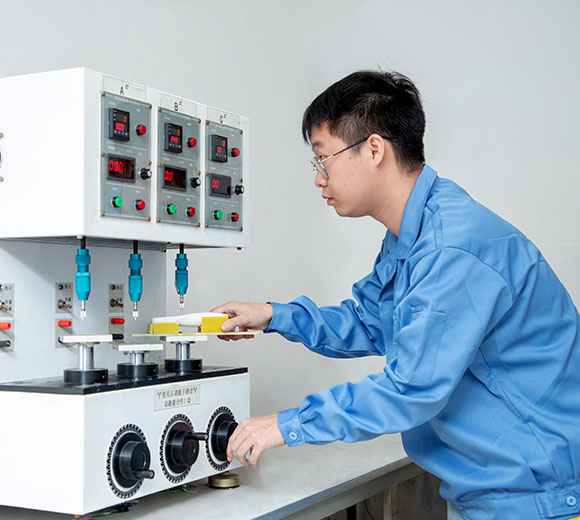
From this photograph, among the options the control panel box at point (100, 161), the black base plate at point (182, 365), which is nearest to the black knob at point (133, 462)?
the black base plate at point (182, 365)

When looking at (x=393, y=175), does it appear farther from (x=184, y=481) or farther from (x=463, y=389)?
(x=184, y=481)

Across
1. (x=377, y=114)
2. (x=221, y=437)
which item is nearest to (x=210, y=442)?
(x=221, y=437)

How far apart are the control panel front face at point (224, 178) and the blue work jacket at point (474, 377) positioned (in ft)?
1.56

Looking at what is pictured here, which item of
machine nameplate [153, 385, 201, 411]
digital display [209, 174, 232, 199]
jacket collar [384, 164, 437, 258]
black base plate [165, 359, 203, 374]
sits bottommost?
machine nameplate [153, 385, 201, 411]

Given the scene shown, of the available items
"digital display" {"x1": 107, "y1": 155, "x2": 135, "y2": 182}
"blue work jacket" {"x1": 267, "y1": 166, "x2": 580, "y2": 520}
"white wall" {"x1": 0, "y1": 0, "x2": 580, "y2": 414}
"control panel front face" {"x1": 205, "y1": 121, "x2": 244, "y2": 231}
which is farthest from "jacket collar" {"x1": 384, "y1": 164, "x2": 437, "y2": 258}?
"white wall" {"x1": 0, "y1": 0, "x2": 580, "y2": 414}

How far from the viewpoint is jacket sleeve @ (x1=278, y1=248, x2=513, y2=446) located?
1.19 m

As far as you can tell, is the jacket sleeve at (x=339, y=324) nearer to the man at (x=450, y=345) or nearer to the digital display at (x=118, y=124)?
the man at (x=450, y=345)

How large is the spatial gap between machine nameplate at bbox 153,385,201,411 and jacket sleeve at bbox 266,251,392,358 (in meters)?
0.32

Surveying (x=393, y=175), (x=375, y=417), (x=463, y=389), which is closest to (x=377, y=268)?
(x=393, y=175)

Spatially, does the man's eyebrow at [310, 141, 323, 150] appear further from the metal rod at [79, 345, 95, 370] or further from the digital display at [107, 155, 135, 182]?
the metal rod at [79, 345, 95, 370]

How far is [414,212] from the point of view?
141 cm

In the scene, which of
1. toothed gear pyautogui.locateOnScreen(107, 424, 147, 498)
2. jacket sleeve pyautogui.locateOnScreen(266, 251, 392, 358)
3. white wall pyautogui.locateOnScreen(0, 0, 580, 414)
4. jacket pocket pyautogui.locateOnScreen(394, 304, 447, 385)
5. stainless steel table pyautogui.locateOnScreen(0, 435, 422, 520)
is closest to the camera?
jacket pocket pyautogui.locateOnScreen(394, 304, 447, 385)

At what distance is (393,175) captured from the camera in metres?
1.47

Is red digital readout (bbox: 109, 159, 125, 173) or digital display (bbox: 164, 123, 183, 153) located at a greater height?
digital display (bbox: 164, 123, 183, 153)
